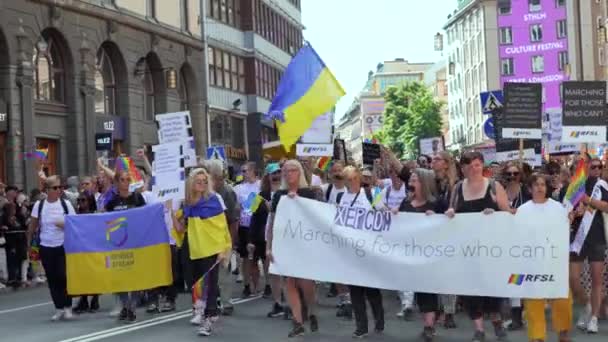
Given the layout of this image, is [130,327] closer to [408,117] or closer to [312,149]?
[312,149]

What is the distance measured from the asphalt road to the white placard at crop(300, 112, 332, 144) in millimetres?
4118

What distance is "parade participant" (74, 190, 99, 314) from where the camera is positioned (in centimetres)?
1474

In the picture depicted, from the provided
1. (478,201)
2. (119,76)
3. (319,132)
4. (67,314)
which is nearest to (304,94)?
(319,132)

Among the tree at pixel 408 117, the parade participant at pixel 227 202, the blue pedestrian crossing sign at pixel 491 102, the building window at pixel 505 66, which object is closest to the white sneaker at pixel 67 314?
the parade participant at pixel 227 202

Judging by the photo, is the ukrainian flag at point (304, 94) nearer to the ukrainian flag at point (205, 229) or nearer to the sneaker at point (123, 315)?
the sneaker at point (123, 315)

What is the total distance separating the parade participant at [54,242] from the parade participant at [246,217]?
2.88 m

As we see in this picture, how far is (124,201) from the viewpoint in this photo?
13.7 metres

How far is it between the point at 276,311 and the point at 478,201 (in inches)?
149

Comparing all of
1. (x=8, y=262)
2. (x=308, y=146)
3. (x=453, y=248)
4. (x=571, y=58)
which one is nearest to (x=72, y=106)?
(x=8, y=262)

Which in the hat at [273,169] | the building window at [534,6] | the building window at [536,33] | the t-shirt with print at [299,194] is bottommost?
the t-shirt with print at [299,194]

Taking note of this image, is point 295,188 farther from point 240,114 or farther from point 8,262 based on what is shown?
point 240,114

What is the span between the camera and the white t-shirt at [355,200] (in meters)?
12.2

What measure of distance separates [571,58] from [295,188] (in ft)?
314

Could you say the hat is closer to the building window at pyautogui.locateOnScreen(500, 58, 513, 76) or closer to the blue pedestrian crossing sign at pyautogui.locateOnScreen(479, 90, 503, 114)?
the blue pedestrian crossing sign at pyautogui.locateOnScreen(479, 90, 503, 114)
